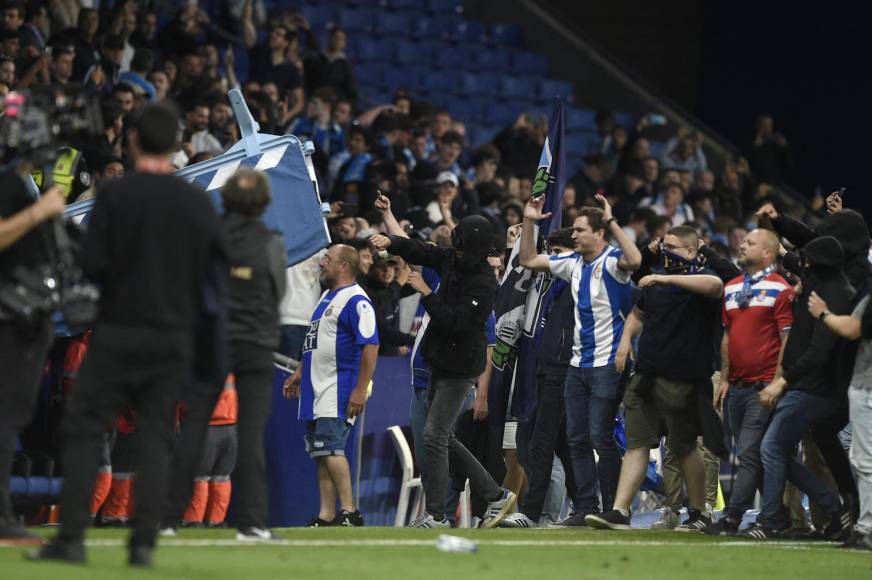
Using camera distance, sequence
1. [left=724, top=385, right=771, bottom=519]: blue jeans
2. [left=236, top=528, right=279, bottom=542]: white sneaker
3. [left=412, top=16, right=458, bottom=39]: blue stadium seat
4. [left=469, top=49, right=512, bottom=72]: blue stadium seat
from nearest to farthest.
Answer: [left=236, top=528, right=279, bottom=542]: white sneaker, [left=724, top=385, right=771, bottom=519]: blue jeans, [left=412, top=16, right=458, bottom=39]: blue stadium seat, [left=469, top=49, right=512, bottom=72]: blue stadium seat

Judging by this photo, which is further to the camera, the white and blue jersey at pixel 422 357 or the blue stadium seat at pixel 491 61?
the blue stadium seat at pixel 491 61

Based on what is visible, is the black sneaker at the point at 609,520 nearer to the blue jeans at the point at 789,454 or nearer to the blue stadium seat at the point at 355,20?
the blue jeans at the point at 789,454

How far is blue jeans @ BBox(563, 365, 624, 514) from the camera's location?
1018 cm

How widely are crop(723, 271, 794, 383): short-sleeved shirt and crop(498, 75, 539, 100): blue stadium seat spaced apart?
12.0 metres

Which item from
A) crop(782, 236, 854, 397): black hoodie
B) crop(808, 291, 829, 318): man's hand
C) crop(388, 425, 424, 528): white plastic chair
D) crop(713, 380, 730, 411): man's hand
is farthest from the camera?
crop(388, 425, 424, 528): white plastic chair

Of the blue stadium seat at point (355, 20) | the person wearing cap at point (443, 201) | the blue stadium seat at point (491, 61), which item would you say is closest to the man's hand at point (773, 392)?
the person wearing cap at point (443, 201)

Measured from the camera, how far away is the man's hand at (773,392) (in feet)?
31.8

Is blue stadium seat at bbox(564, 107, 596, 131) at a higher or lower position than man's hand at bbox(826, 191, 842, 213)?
higher

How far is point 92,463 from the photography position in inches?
247

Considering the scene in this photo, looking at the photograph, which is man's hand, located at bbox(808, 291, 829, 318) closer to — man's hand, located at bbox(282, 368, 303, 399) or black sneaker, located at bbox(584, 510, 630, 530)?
black sneaker, located at bbox(584, 510, 630, 530)

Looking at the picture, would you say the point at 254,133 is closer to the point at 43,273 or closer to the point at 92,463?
the point at 43,273

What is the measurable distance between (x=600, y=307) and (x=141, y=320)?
4610 mm

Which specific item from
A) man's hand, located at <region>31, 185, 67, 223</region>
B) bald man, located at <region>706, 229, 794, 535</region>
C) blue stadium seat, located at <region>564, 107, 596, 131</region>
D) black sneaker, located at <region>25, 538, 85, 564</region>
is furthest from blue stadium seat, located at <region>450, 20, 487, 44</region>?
black sneaker, located at <region>25, 538, 85, 564</region>

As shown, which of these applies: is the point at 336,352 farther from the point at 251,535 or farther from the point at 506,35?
the point at 506,35
